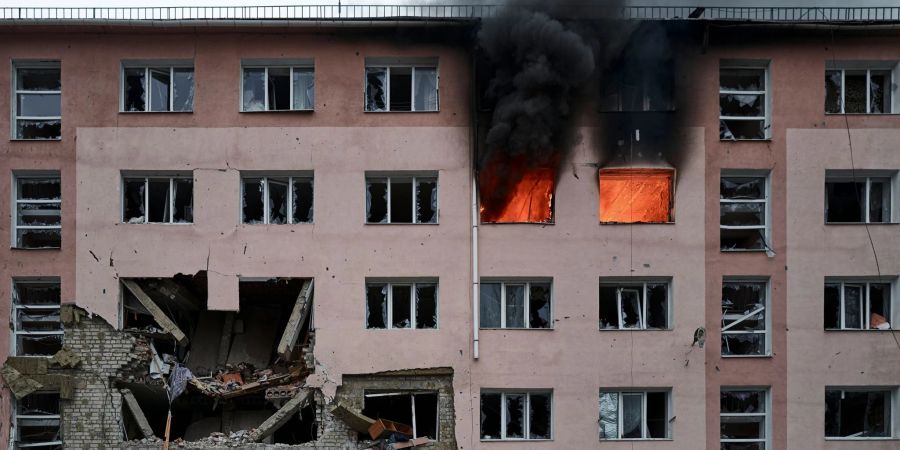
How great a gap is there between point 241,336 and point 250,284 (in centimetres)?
191

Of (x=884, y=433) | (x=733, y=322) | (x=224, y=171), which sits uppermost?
(x=224, y=171)

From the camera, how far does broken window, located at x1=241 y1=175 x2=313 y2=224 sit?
587 inches

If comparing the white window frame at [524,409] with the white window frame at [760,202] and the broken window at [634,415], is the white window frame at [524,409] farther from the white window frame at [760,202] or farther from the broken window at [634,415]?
the white window frame at [760,202]

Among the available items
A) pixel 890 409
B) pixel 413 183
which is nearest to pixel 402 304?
pixel 413 183

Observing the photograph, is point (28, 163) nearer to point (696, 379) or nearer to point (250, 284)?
point (250, 284)

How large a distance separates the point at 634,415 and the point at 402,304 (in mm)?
5041

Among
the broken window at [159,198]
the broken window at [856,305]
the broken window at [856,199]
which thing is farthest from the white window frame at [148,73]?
the broken window at [856,305]

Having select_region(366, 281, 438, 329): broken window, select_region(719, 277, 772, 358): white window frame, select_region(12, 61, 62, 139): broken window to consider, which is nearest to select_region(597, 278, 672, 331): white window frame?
select_region(719, 277, 772, 358): white window frame

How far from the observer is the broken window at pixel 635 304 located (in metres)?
14.9

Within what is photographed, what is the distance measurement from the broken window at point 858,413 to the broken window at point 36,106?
16.2 metres

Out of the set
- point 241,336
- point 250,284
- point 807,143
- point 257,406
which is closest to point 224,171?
point 250,284

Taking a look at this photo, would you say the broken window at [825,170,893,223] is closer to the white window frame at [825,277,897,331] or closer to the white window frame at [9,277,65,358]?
the white window frame at [825,277,897,331]

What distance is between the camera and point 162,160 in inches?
578

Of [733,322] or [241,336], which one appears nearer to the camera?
[733,322]
